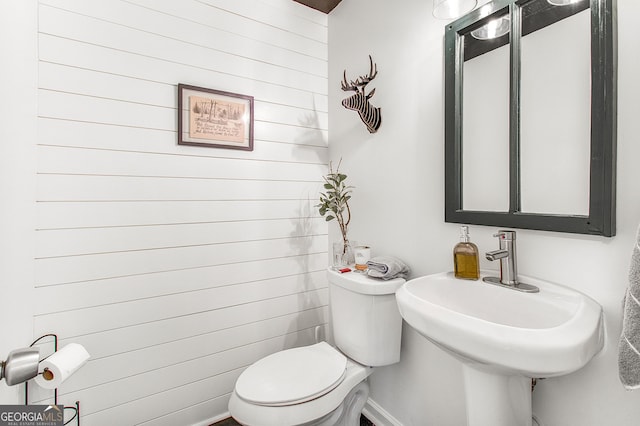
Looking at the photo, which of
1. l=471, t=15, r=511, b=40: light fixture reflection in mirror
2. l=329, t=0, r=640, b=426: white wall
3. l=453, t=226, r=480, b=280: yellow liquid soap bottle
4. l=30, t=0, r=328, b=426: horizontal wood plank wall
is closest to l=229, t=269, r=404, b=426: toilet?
l=329, t=0, r=640, b=426: white wall

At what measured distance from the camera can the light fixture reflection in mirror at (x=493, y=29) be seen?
43.6 inches

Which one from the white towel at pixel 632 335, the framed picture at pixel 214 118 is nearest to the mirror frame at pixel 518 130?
the white towel at pixel 632 335

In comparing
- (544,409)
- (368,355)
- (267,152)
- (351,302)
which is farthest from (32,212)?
(544,409)

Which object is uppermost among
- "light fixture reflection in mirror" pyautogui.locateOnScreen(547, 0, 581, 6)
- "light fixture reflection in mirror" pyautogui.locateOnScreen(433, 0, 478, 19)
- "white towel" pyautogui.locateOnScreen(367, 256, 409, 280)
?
"light fixture reflection in mirror" pyautogui.locateOnScreen(433, 0, 478, 19)

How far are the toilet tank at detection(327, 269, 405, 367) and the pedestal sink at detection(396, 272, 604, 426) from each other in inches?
11.1

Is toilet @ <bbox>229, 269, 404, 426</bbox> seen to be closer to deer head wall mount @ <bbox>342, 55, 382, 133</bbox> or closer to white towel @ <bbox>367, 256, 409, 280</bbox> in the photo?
white towel @ <bbox>367, 256, 409, 280</bbox>

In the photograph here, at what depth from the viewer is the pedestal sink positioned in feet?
2.25

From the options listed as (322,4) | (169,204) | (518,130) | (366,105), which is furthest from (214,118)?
(518,130)

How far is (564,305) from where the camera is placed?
87 centimetres

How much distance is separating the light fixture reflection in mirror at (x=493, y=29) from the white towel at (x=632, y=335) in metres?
0.85

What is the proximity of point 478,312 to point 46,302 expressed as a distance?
66.2 inches

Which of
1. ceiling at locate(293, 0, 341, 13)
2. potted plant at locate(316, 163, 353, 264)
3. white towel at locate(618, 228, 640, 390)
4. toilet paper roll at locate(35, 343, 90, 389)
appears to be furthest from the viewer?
ceiling at locate(293, 0, 341, 13)

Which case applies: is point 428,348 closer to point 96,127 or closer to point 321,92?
point 321,92

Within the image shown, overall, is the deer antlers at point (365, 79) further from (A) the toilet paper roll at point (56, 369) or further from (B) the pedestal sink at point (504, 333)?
(A) the toilet paper roll at point (56, 369)
